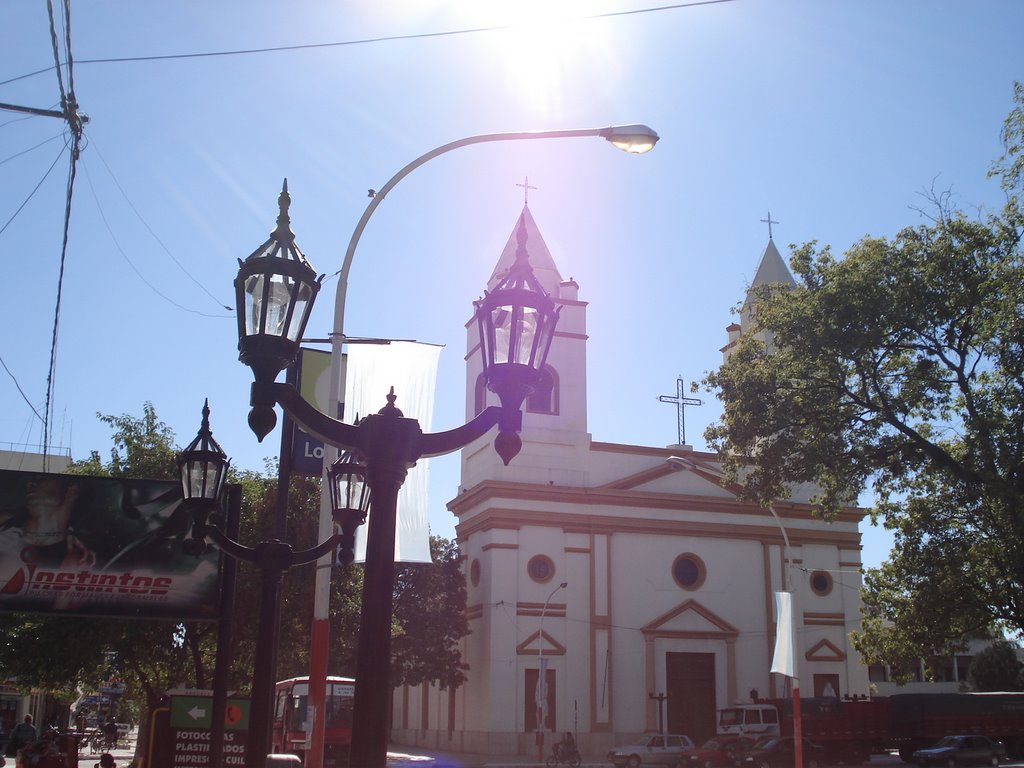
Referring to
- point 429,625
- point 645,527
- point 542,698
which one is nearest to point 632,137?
point 542,698

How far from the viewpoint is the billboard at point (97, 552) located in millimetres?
14664

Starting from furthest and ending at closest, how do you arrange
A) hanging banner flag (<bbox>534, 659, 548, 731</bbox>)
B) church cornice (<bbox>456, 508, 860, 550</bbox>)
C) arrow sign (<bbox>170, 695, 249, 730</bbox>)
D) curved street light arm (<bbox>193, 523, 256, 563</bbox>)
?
1. church cornice (<bbox>456, 508, 860, 550</bbox>)
2. hanging banner flag (<bbox>534, 659, 548, 731</bbox>)
3. arrow sign (<bbox>170, 695, 249, 730</bbox>)
4. curved street light arm (<bbox>193, 523, 256, 563</bbox>)

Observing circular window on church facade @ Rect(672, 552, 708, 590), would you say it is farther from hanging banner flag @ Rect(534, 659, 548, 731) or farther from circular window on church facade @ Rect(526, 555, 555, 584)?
hanging banner flag @ Rect(534, 659, 548, 731)

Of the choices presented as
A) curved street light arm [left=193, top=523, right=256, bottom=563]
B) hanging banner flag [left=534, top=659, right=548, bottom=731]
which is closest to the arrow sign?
curved street light arm [left=193, top=523, right=256, bottom=563]

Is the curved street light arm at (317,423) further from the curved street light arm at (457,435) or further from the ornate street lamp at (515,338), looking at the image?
the ornate street lamp at (515,338)

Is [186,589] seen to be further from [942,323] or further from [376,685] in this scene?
[942,323]

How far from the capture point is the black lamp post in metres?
5.40

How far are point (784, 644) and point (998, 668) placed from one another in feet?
150

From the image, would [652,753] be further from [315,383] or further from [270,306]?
[270,306]

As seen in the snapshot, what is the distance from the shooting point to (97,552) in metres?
14.9

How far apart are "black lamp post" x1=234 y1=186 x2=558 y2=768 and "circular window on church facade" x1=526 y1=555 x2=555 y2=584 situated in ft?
119

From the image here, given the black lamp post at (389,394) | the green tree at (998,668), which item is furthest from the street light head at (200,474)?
the green tree at (998,668)

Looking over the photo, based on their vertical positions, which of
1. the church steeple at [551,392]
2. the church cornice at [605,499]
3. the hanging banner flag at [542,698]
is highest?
the church steeple at [551,392]

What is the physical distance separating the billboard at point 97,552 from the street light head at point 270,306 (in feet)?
32.0
